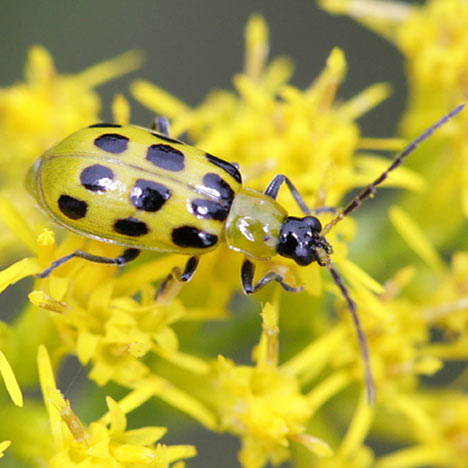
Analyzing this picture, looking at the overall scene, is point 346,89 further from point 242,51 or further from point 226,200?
point 226,200

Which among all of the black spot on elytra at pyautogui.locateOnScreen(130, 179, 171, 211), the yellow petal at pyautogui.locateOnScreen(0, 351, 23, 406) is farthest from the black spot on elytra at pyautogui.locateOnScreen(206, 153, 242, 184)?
the yellow petal at pyautogui.locateOnScreen(0, 351, 23, 406)

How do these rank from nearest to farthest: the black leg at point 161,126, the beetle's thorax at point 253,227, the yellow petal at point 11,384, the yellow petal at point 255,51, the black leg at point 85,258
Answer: the yellow petal at point 11,384 < the black leg at point 85,258 < the beetle's thorax at point 253,227 < the black leg at point 161,126 < the yellow petal at point 255,51

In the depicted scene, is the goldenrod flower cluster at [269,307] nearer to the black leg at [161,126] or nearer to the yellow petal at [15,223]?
the yellow petal at [15,223]

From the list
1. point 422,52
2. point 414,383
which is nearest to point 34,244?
Answer: point 414,383

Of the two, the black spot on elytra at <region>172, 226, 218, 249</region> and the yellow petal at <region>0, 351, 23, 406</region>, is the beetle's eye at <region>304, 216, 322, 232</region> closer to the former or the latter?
the black spot on elytra at <region>172, 226, 218, 249</region>

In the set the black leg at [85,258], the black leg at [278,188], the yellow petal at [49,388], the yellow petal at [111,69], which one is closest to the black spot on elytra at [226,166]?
the black leg at [278,188]
